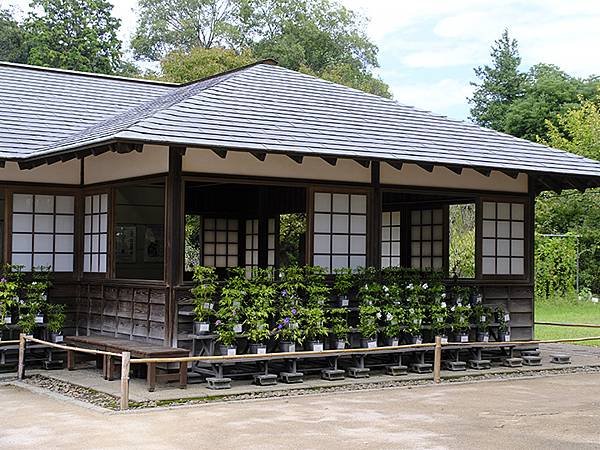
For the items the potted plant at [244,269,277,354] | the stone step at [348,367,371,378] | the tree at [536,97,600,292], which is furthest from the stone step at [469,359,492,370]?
the tree at [536,97,600,292]

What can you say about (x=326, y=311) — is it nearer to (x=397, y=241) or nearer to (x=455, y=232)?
(x=397, y=241)

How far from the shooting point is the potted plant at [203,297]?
33.0 feet

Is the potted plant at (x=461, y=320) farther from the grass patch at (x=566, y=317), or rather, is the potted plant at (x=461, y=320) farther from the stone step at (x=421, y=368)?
the grass patch at (x=566, y=317)

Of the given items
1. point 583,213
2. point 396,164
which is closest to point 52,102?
point 396,164

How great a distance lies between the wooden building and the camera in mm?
10344

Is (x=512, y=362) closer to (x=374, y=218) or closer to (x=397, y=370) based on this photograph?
(x=397, y=370)

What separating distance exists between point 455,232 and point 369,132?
47.8 ft

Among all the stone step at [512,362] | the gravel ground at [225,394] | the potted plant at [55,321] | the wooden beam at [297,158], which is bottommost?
the gravel ground at [225,394]

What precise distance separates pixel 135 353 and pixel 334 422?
269 centimetres

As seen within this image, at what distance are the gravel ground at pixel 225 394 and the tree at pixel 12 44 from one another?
2830 centimetres

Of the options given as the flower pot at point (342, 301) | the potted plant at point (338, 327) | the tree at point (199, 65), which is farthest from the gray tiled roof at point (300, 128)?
the tree at point (199, 65)

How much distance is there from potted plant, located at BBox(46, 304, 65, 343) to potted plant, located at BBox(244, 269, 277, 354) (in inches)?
110

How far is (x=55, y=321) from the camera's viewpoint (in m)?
11.7

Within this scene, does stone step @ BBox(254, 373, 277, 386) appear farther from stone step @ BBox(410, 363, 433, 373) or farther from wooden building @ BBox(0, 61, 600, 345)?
stone step @ BBox(410, 363, 433, 373)
